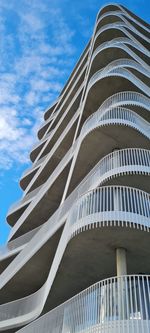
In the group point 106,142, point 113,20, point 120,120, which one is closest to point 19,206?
point 106,142

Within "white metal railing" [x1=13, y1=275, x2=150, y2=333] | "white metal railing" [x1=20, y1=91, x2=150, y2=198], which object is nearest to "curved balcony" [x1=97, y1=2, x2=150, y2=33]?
"white metal railing" [x1=20, y1=91, x2=150, y2=198]

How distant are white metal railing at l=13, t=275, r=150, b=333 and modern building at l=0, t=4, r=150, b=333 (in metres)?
0.02

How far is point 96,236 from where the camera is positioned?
34.2 feet

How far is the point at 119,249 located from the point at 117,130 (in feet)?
19.1

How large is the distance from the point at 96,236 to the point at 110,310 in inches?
101

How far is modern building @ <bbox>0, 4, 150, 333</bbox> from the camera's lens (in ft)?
28.1

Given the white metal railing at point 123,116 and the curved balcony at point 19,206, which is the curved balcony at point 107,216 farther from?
the curved balcony at point 19,206

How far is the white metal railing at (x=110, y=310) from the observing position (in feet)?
25.4

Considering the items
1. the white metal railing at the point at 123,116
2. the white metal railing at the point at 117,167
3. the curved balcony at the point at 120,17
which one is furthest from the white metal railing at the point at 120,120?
the curved balcony at the point at 120,17

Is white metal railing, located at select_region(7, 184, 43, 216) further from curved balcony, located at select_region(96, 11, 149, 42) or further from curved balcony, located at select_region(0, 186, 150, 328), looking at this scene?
curved balcony, located at select_region(96, 11, 149, 42)

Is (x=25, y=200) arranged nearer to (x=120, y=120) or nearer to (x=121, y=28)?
(x=120, y=120)

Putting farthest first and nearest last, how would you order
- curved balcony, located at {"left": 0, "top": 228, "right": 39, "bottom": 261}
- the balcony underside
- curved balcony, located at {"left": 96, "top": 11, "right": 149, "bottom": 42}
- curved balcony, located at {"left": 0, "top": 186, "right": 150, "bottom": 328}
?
curved balcony, located at {"left": 96, "top": 11, "right": 149, "bottom": 42} < curved balcony, located at {"left": 0, "top": 228, "right": 39, "bottom": 261} < the balcony underside < curved balcony, located at {"left": 0, "top": 186, "right": 150, "bottom": 328}

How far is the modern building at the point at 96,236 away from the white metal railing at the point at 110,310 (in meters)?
0.02

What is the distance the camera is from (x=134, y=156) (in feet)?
43.9
